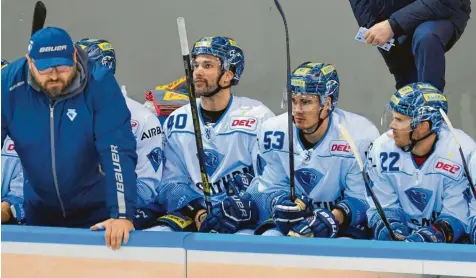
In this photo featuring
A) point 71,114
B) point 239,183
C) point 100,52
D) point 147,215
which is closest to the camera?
point 71,114

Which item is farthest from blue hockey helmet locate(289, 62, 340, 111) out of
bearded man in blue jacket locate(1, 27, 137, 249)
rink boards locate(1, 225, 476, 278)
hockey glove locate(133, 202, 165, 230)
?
rink boards locate(1, 225, 476, 278)

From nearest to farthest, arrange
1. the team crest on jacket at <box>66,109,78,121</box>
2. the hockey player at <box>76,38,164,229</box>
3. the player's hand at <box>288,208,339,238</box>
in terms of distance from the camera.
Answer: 1. the team crest on jacket at <box>66,109,78,121</box>
2. the player's hand at <box>288,208,339,238</box>
3. the hockey player at <box>76,38,164,229</box>

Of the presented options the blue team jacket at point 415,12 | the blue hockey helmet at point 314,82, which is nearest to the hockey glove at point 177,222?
the blue hockey helmet at point 314,82

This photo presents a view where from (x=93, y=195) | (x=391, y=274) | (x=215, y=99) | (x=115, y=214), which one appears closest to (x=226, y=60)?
(x=215, y=99)

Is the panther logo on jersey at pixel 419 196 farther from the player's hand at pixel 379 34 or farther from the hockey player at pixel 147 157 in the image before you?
the hockey player at pixel 147 157

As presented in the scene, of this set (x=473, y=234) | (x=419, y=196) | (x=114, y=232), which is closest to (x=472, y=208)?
(x=473, y=234)

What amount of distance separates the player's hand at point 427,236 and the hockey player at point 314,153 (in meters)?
0.26

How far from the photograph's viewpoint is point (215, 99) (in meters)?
3.80

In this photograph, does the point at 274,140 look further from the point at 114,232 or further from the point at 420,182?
the point at 114,232

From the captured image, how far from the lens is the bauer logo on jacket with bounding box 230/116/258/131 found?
3.69 m

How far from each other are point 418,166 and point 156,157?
3.43 ft

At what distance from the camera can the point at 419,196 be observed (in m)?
3.41

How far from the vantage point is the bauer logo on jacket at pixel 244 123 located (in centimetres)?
369

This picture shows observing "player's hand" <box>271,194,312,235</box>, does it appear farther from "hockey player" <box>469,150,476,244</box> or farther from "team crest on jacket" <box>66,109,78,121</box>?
"team crest on jacket" <box>66,109,78,121</box>
